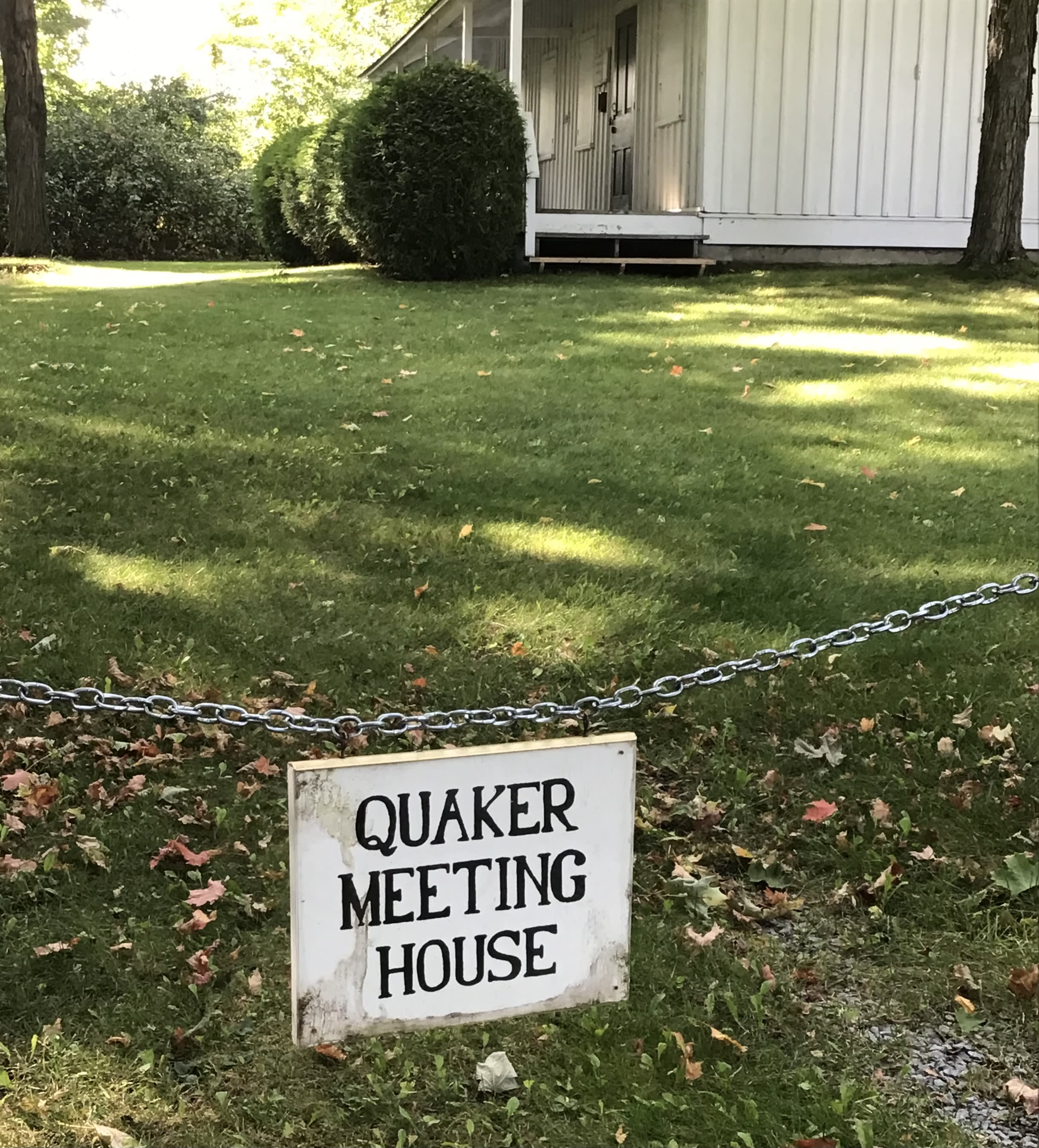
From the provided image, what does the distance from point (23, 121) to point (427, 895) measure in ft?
60.1

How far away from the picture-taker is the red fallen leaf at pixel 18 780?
372 centimetres

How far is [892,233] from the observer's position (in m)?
15.1

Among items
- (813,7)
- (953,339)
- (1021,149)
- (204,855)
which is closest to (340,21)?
(813,7)

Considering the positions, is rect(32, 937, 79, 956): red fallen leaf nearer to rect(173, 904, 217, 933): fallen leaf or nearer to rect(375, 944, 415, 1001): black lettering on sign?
rect(173, 904, 217, 933): fallen leaf

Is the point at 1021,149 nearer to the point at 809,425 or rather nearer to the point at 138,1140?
the point at 809,425

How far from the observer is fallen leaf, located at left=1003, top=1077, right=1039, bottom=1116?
8.57 ft

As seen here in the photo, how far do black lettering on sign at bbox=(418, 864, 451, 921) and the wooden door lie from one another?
16007 millimetres

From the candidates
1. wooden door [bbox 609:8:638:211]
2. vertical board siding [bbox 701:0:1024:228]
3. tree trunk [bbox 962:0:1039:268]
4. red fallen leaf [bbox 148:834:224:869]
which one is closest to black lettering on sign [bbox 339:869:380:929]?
red fallen leaf [bbox 148:834:224:869]

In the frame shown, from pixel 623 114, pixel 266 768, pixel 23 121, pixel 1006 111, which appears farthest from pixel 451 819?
pixel 23 121

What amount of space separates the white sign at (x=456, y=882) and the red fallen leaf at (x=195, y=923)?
109 centimetres

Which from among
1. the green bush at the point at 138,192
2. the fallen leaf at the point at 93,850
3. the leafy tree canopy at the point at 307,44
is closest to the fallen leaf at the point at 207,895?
the fallen leaf at the point at 93,850

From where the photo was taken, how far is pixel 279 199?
1922cm

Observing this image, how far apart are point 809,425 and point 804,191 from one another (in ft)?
27.6

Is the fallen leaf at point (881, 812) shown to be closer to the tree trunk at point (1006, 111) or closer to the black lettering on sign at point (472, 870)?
the black lettering on sign at point (472, 870)
